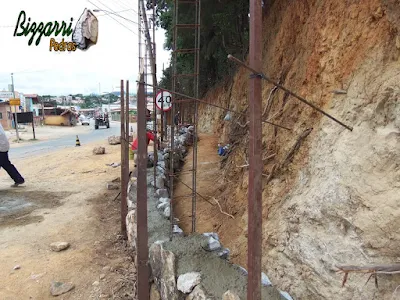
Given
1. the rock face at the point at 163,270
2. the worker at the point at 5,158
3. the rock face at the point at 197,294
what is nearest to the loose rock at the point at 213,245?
the rock face at the point at 163,270

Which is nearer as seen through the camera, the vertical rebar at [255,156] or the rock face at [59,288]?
the vertical rebar at [255,156]

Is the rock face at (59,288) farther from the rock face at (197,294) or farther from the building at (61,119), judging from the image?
the building at (61,119)

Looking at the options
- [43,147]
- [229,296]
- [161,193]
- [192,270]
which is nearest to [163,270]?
[192,270]

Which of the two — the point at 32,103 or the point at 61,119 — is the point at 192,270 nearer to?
the point at 61,119

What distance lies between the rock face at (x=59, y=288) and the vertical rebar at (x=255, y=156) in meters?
3.29

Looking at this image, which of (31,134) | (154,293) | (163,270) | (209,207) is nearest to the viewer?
(163,270)

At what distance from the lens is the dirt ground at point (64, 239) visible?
4.29m

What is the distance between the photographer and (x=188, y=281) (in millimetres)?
2957

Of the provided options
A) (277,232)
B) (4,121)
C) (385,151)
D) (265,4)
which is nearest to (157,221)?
(277,232)

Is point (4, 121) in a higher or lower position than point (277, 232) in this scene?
lower

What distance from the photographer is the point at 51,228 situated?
620 cm

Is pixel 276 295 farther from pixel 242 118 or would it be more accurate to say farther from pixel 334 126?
pixel 242 118

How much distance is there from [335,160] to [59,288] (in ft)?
12.6

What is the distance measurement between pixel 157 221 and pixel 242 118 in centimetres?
384
